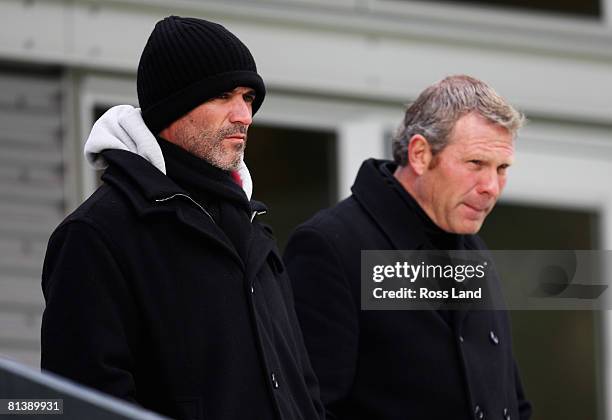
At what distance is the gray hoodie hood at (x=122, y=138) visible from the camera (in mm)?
4297

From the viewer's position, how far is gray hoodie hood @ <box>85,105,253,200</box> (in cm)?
430

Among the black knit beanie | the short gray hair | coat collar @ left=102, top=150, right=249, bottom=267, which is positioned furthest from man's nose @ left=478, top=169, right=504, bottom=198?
coat collar @ left=102, top=150, right=249, bottom=267

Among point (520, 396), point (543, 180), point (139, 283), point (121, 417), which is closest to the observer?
point (121, 417)

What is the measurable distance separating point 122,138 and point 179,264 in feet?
1.16

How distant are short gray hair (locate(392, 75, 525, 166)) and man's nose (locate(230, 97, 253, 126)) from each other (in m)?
0.98

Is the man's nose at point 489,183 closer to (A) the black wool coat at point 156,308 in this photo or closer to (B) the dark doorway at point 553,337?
(A) the black wool coat at point 156,308

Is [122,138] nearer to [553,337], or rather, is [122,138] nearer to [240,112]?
[240,112]

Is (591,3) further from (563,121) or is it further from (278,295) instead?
(278,295)

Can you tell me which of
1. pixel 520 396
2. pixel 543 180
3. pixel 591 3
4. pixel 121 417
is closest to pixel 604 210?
pixel 543 180

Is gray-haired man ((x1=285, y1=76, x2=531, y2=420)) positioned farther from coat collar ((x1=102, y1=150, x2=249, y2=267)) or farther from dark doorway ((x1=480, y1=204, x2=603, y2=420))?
dark doorway ((x1=480, y1=204, x2=603, y2=420))

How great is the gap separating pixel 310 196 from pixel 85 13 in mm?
1334

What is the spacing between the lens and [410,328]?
16.7ft

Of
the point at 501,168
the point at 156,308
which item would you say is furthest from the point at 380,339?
the point at 156,308

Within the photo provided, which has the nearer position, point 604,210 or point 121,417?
point 121,417
